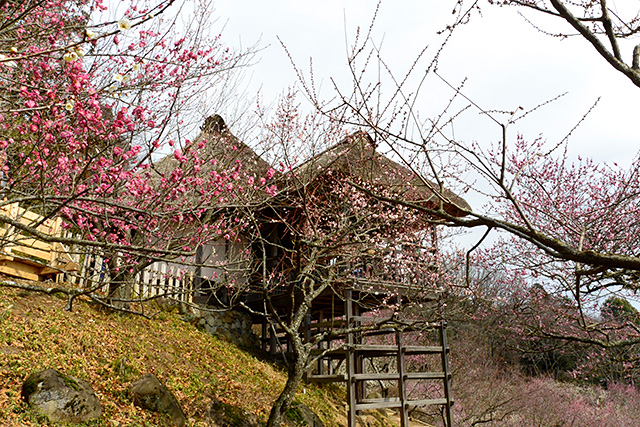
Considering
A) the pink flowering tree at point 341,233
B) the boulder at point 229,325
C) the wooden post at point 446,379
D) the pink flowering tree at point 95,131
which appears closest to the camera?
the pink flowering tree at point 95,131

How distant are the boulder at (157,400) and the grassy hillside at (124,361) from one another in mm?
144

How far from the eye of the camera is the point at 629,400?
19.7m

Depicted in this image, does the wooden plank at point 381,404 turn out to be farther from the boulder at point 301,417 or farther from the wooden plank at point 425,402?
the boulder at point 301,417

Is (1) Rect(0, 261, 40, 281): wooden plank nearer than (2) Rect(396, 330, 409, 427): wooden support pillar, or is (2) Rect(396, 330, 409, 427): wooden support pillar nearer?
(1) Rect(0, 261, 40, 281): wooden plank

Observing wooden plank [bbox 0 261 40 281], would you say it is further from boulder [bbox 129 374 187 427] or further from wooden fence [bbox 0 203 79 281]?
boulder [bbox 129 374 187 427]

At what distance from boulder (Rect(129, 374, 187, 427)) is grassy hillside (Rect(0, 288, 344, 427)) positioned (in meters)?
0.14

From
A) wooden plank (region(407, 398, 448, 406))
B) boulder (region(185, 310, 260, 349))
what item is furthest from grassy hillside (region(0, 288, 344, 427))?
wooden plank (region(407, 398, 448, 406))

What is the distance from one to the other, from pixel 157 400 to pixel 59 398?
4.85ft

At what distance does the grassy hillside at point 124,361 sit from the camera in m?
6.57

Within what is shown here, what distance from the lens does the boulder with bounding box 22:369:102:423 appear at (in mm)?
5820

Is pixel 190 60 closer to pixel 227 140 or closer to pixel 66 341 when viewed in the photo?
pixel 227 140

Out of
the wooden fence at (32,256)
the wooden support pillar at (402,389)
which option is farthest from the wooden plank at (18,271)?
the wooden support pillar at (402,389)

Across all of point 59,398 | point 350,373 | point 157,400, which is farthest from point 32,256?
point 350,373

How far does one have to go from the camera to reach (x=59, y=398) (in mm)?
5949
